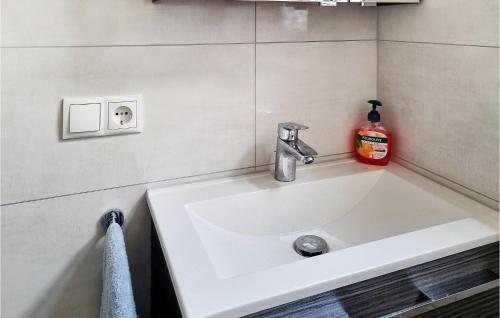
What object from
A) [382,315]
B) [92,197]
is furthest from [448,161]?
[92,197]

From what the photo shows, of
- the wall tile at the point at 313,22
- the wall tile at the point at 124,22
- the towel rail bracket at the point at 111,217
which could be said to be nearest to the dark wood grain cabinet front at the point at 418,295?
the towel rail bracket at the point at 111,217

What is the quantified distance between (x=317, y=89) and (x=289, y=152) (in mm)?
233

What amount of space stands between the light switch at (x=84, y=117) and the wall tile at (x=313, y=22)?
0.43m

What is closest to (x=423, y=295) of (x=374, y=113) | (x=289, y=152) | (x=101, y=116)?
(x=289, y=152)

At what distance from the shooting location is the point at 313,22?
931 millimetres

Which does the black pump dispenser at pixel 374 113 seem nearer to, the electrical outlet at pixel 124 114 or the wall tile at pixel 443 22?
the wall tile at pixel 443 22

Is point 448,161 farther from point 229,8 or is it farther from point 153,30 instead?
point 153,30

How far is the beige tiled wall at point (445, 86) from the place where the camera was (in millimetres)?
755

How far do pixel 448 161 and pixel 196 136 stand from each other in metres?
0.63

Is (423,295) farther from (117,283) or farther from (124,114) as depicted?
(124,114)

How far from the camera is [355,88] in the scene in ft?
3.35

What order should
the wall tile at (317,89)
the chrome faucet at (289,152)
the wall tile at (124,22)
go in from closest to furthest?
the wall tile at (124,22) → the chrome faucet at (289,152) → the wall tile at (317,89)

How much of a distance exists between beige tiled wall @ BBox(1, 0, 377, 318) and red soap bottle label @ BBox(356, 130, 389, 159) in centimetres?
12

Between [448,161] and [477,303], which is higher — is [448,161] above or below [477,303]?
above
